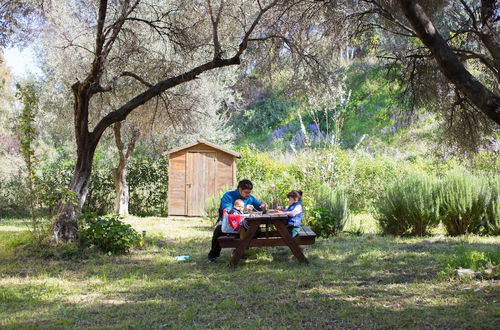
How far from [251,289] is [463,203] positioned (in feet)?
18.3

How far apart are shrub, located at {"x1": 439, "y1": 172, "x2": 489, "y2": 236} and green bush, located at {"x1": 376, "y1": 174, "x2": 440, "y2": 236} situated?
0.20 metres

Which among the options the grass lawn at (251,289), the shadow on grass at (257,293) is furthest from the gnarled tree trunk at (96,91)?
the shadow on grass at (257,293)

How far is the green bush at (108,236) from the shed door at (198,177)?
6.90 metres

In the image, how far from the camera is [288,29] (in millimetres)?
8977

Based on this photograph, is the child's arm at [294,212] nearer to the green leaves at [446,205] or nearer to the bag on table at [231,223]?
the bag on table at [231,223]

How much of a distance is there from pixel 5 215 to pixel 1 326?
13470 mm

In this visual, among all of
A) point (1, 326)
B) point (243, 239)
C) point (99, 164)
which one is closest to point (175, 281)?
point (243, 239)

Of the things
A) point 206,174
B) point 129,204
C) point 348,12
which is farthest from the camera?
point 129,204

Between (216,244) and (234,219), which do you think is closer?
(234,219)

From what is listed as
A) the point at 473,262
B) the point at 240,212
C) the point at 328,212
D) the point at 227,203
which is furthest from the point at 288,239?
the point at 328,212

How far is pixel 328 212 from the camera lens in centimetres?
1036

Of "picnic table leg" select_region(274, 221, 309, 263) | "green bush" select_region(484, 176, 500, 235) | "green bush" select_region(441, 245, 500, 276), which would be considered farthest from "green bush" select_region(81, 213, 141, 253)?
"green bush" select_region(484, 176, 500, 235)

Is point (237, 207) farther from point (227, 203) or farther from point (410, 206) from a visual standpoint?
point (410, 206)

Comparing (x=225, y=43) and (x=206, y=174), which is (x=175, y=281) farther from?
(x=206, y=174)
